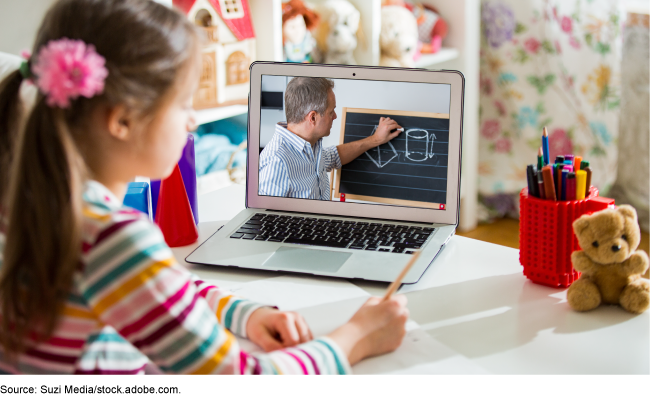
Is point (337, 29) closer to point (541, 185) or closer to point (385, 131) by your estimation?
point (385, 131)

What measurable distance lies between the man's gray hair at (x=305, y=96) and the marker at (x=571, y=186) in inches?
16.4

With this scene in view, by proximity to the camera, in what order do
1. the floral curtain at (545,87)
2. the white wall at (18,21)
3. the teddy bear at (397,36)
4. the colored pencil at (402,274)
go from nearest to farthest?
1. the colored pencil at (402,274)
2. the white wall at (18,21)
3. the teddy bear at (397,36)
4. the floral curtain at (545,87)

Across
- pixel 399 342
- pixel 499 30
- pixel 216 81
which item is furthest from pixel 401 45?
pixel 399 342

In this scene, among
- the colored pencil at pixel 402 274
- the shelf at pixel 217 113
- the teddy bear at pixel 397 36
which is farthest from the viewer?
the teddy bear at pixel 397 36

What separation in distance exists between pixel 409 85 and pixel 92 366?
2.10 ft

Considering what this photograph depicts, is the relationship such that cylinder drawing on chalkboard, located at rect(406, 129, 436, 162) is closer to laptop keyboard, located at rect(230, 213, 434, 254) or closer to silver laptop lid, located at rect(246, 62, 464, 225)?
silver laptop lid, located at rect(246, 62, 464, 225)

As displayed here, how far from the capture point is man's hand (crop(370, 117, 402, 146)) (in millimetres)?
970

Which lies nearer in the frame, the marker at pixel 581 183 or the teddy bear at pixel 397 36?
the marker at pixel 581 183

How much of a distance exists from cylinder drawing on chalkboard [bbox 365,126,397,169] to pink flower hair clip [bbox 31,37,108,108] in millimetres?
534

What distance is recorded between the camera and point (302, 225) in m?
1.00

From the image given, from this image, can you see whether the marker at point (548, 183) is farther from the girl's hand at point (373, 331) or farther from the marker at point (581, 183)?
the girl's hand at point (373, 331)

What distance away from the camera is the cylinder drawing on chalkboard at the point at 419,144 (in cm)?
96

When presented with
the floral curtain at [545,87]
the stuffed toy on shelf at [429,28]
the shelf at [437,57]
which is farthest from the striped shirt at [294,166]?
the floral curtain at [545,87]

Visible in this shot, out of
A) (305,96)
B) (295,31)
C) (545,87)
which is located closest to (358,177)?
(305,96)
